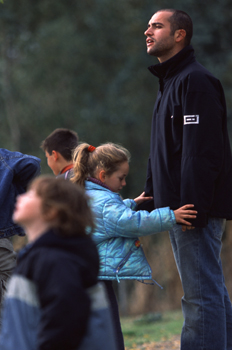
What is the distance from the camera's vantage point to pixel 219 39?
65.6 ft

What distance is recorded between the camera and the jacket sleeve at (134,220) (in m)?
3.29

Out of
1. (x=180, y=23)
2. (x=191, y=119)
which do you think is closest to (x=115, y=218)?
(x=191, y=119)

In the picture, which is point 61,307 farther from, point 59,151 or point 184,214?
point 59,151

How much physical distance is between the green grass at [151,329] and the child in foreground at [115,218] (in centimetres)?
245

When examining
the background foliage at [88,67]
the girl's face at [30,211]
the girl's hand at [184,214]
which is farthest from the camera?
the background foliage at [88,67]

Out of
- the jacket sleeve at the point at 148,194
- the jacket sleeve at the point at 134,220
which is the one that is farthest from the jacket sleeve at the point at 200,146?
the jacket sleeve at the point at 148,194

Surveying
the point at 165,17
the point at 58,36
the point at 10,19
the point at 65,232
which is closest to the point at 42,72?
the point at 58,36

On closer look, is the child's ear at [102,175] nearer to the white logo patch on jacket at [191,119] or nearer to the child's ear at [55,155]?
the white logo patch on jacket at [191,119]

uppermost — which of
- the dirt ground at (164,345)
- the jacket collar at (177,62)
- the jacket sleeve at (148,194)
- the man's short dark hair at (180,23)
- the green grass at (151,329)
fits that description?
the man's short dark hair at (180,23)

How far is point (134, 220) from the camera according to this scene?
3.30 m

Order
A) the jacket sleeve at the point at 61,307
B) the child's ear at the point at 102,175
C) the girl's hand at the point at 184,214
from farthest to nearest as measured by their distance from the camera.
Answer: the child's ear at the point at 102,175 → the girl's hand at the point at 184,214 → the jacket sleeve at the point at 61,307

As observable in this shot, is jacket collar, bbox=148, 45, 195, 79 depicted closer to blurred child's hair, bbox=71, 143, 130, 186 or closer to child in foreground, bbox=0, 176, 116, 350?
blurred child's hair, bbox=71, 143, 130, 186

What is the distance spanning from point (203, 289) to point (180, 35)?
161 centimetres

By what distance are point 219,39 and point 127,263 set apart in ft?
58.1
